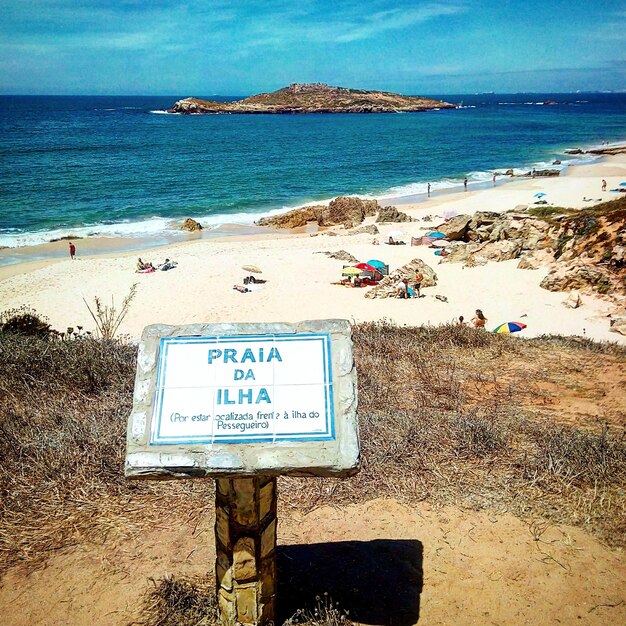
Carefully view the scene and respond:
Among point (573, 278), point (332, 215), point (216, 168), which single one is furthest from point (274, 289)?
point (216, 168)

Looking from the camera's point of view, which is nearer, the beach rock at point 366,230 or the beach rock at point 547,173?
the beach rock at point 366,230

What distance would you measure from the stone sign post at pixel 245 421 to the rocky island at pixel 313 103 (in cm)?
15141

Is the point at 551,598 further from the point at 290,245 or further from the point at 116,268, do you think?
the point at 290,245

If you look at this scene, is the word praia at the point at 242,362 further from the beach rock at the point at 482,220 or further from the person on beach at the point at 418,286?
the beach rock at the point at 482,220

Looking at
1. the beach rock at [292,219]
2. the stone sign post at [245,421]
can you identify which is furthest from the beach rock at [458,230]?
the stone sign post at [245,421]

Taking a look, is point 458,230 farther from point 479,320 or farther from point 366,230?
point 479,320

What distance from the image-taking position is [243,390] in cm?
312

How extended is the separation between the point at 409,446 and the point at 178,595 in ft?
8.79

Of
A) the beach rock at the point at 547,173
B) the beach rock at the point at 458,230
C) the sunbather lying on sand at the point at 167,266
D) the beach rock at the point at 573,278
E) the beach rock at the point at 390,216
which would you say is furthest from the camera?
the beach rock at the point at 547,173

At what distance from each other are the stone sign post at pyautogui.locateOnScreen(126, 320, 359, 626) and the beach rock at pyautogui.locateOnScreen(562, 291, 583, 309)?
13.4 meters

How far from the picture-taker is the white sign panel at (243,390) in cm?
301

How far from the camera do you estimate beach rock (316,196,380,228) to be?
31000 millimetres

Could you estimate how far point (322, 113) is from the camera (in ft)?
478

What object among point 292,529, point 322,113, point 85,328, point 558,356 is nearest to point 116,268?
point 85,328
